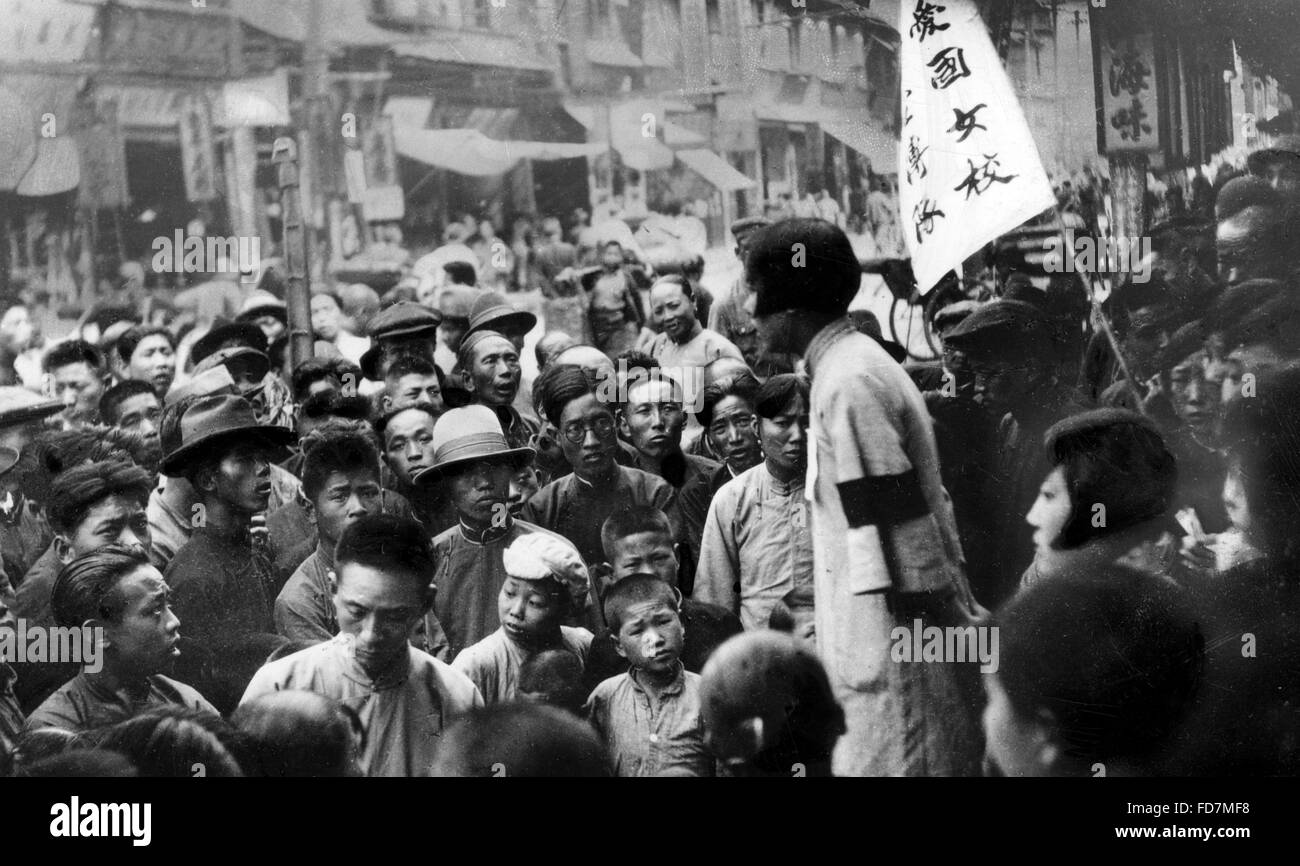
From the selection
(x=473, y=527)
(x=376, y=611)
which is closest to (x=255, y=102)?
(x=473, y=527)

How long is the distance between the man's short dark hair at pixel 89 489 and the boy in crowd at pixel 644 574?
5.51 feet

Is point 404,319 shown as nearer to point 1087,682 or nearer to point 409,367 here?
point 409,367

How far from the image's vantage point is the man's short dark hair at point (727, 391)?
4949 mm

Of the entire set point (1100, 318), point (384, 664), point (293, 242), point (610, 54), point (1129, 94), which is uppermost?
point (610, 54)

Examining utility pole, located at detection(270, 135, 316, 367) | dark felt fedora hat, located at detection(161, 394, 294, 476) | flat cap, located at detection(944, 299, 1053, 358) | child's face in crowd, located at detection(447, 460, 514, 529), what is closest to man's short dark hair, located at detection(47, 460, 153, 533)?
dark felt fedora hat, located at detection(161, 394, 294, 476)

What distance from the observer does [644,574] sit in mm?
4879

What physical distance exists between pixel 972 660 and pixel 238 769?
2.61 m

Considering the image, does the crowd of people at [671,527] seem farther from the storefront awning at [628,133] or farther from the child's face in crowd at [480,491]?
the storefront awning at [628,133]

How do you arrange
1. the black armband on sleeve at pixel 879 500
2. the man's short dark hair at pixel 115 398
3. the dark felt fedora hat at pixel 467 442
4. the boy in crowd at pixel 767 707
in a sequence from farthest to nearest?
the man's short dark hair at pixel 115 398 → the dark felt fedora hat at pixel 467 442 → the boy in crowd at pixel 767 707 → the black armband on sleeve at pixel 879 500

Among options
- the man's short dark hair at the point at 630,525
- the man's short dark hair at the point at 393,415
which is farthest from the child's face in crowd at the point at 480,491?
the man's short dark hair at the point at 630,525

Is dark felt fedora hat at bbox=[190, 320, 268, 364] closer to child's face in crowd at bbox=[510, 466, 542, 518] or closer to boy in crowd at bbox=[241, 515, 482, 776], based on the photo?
boy in crowd at bbox=[241, 515, 482, 776]

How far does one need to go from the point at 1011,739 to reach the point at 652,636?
1319mm

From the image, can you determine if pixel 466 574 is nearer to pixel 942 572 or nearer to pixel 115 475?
pixel 115 475

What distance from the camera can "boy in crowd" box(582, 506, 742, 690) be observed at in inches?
191
